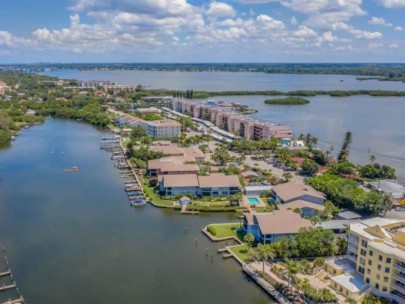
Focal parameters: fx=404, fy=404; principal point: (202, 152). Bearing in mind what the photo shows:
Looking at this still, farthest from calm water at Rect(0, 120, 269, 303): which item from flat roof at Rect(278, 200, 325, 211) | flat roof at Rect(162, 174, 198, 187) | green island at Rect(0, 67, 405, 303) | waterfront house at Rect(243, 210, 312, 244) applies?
flat roof at Rect(278, 200, 325, 211)

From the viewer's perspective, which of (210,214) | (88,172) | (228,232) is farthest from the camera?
(88,172)

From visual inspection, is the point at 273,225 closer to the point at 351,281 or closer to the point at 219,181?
the point at 351,281

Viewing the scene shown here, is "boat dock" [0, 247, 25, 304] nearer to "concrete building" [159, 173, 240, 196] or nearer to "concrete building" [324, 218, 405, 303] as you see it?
"concrete building" [159, 173, 240, 196]

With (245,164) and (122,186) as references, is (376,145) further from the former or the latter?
(122,186)

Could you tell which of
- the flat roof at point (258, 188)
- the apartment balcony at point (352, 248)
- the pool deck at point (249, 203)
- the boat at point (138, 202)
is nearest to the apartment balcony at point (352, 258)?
the apartment balcony at point (352, 248)

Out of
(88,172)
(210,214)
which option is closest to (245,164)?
(210,214)

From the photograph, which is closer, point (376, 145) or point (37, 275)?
point (37, 275)

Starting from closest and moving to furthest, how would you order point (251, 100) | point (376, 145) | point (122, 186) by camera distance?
point (122, 186), point (376, 145), point (251, 100)
